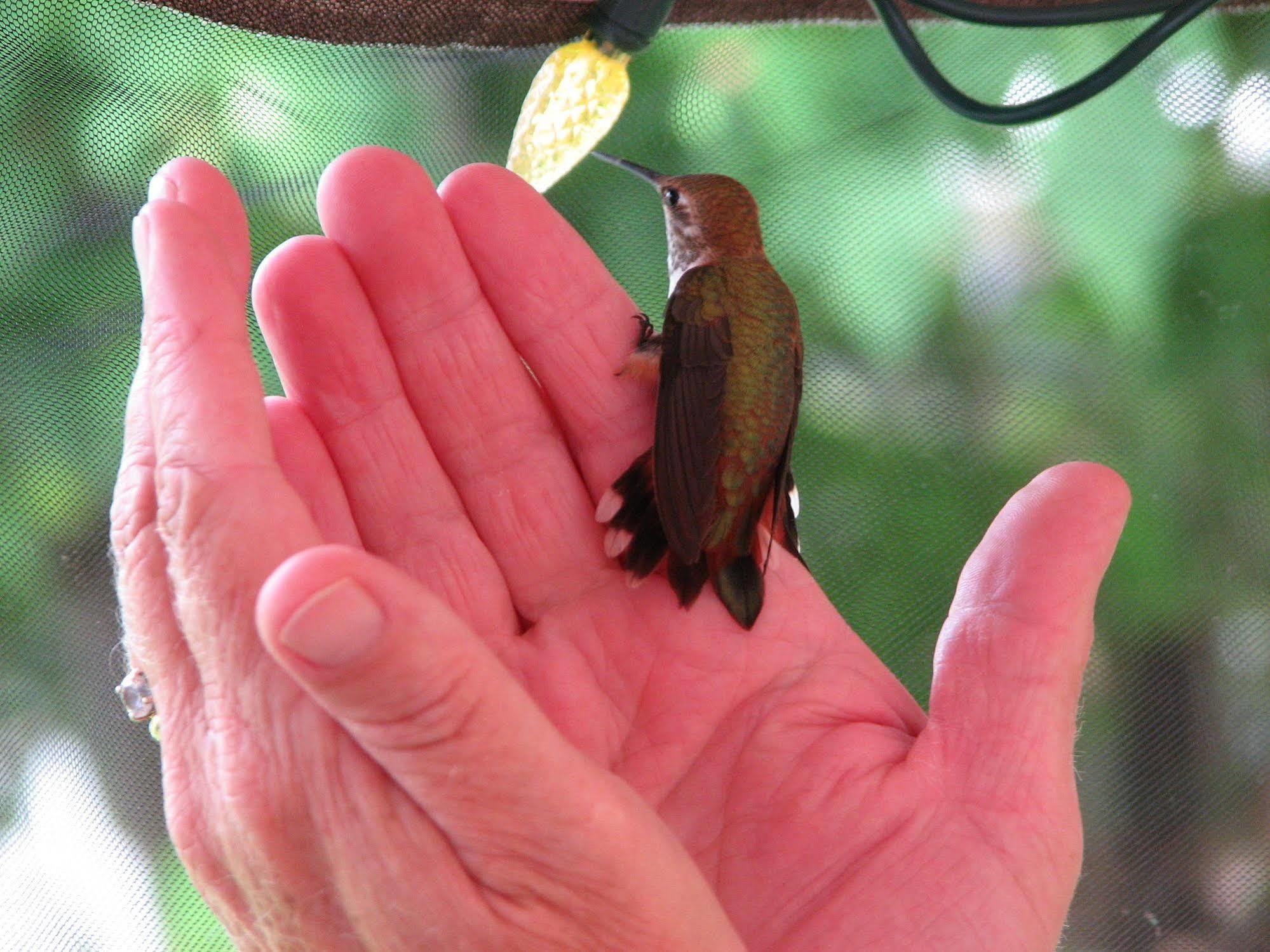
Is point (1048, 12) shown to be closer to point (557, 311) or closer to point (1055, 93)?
point (1055, 93)

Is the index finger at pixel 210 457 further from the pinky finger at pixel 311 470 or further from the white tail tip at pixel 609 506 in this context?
the white tail tip at pixel 609 506

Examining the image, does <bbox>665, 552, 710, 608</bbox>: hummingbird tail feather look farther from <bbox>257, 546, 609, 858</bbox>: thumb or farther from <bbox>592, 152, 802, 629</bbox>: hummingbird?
<bbox>257, 546, 609, 858</bbox>: thumb

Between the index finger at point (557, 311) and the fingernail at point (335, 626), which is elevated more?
the fingernail at point (335, 626)

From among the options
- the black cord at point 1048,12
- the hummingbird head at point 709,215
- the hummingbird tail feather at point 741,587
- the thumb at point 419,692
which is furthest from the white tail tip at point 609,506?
the black cord at point 1048,12

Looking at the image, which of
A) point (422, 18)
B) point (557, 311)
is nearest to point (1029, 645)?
point (557, 311)

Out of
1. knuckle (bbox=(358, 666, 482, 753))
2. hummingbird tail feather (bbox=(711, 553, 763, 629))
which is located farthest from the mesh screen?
knuckle (bbox=(358, 666, 482, 753))

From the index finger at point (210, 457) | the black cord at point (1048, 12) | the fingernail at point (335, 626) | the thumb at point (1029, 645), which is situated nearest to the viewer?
the fingernail at point (335, 626)

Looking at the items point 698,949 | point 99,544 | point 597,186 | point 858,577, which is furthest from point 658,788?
point 597,186
